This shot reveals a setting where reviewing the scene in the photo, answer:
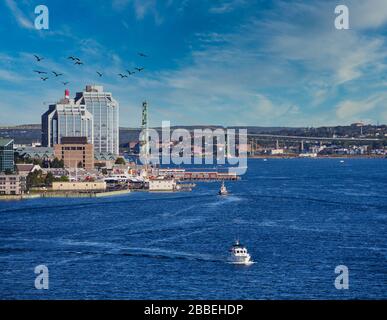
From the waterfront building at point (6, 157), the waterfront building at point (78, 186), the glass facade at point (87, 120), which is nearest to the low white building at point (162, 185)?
the waterfront building at point (78, 186)

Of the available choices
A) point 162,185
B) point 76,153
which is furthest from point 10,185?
point 76,153

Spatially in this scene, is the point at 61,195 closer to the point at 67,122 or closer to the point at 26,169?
the point at 26,169

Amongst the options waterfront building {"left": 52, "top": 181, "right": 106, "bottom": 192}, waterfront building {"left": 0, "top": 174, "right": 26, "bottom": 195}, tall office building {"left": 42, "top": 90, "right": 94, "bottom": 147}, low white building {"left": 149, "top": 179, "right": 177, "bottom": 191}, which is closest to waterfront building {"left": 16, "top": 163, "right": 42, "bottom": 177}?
waterfront building {"left": 52, "top": 181, "right": 106, "bottom": 192}

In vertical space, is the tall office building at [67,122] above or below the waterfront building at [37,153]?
above

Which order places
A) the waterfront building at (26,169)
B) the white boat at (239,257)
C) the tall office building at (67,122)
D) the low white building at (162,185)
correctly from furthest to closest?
the tall office building at (67,122)
the waterfront building at (26,169)
the low white building at (162,185)
the white boat at (239,257)

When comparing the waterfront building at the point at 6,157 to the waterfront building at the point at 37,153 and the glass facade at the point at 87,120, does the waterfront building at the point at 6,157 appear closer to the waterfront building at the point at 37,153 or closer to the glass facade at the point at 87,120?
the waterfront building at the point at 37,153
